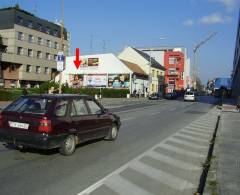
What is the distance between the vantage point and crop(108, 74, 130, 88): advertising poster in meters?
63.7

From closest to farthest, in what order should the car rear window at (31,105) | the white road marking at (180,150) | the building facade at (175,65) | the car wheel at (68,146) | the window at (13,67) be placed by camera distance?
the car rear window at (31,105)
the car wheel at (68,146)
the white road marking at (180,150)
the window at (13,67)
the building facade at (175,65)

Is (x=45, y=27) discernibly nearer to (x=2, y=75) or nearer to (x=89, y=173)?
(x=2, y=75)

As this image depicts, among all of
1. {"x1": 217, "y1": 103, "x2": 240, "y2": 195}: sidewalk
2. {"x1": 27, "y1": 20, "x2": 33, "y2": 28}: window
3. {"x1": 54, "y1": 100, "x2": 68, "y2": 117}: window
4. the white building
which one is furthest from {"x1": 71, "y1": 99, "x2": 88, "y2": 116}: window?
{"x1": 27, "y1": 20, "x2": 33, "y2": 28}: window

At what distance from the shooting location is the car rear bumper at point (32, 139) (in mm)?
8359

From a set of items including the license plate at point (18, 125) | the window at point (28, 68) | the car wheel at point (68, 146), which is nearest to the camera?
the license plate at point (18, 125)

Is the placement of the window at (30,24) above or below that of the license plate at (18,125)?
above

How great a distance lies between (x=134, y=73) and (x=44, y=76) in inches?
781

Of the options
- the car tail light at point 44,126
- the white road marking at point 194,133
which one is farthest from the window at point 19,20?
the car tail light at point 44,126

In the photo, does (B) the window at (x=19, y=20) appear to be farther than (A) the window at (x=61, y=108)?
Yes

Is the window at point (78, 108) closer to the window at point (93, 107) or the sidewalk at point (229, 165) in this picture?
the window at point (93, 107)

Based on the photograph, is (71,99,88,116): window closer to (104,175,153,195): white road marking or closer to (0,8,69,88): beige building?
(104,175,153,195): white road marking

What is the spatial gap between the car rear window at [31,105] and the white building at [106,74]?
54.1 m

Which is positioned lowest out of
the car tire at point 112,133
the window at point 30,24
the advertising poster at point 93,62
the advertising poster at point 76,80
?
the car tire at point 112,133

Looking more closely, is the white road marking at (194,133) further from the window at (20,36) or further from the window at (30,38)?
the window at (30,38)
